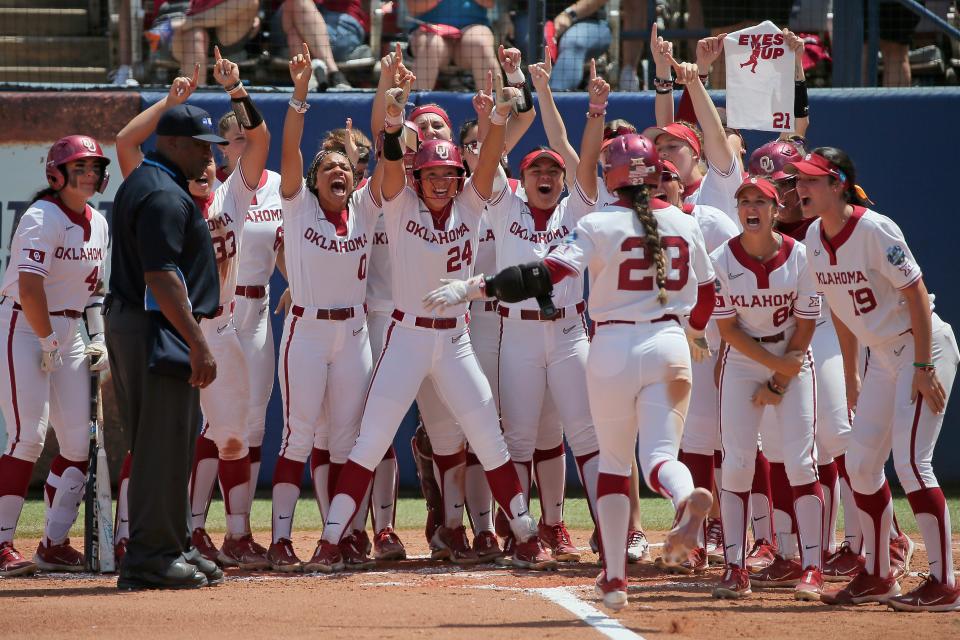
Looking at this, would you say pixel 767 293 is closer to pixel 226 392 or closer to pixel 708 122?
pixel 708 122

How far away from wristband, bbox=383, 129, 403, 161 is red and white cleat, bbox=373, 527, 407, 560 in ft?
6.60

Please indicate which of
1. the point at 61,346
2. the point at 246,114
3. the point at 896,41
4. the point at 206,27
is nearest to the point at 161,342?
the point at 61,346

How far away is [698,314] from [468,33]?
15.6 ft

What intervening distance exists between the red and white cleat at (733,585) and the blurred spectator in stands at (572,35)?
4.77 m

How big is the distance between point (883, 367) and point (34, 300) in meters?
3.94

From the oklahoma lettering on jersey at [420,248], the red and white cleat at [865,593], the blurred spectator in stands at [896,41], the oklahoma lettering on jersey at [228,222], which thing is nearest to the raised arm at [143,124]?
the oklahoma lettering on jersey at [228,222]

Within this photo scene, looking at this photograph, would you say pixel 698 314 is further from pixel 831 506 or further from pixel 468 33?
pixel 468 33

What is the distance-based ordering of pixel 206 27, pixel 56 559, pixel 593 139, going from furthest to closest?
pixel 206 27 → pixel 593 139 → pixel 56 559

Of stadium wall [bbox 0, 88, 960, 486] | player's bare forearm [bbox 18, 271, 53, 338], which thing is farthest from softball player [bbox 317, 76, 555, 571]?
stadium wall [bbox 0, 88, 960, 486]

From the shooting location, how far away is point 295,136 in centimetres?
626

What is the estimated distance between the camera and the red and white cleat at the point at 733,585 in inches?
223

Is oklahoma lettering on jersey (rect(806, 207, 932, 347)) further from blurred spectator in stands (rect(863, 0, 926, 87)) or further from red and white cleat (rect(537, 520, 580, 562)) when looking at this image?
blurred spectator in stands (rect(863, 0, 926, 87))

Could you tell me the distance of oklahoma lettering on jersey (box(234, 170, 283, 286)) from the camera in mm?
6875

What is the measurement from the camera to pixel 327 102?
9.15m
